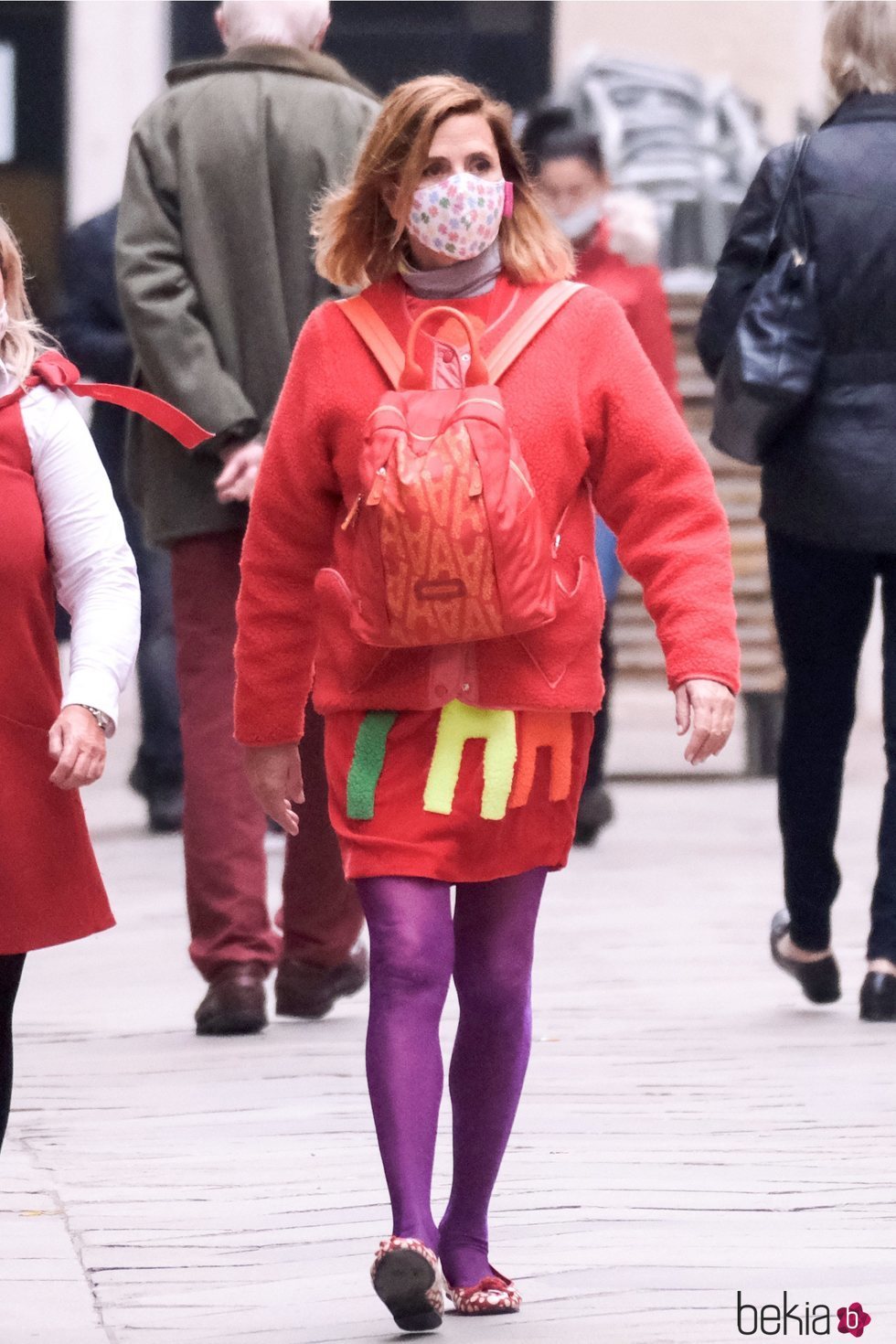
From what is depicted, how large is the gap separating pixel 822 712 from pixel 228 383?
139 centimetres

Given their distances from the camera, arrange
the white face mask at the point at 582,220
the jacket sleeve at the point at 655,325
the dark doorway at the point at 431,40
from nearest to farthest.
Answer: the jacket sleeve at the point at 655,325 < the white face mask at the point at 582,220 < the dark doorway at the point at 431,40

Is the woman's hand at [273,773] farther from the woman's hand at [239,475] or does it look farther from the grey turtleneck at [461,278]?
the woman's hand at [239,475]

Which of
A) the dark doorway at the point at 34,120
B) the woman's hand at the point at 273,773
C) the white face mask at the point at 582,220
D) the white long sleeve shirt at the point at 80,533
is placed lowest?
the dark doorway at the point at 34,120

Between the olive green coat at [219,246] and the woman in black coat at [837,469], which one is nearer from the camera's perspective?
the woman in black coat at [837,469]

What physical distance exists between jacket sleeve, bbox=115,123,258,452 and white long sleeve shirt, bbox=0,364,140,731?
6.71ft

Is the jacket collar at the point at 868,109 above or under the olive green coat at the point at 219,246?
above

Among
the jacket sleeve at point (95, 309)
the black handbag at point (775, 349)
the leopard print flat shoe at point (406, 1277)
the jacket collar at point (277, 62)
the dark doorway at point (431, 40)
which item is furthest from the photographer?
the dark doorway at point (431, 40)

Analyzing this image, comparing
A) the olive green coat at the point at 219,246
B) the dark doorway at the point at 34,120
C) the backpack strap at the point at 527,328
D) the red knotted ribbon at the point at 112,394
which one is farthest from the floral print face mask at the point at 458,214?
the dark doorway at the point at 34,120

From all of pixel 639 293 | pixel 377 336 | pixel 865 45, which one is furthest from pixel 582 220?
pixel 377 336

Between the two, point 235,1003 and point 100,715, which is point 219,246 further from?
point 100,715

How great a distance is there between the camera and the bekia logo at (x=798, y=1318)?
12.5 feet

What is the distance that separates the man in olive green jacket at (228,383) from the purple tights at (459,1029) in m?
1.99

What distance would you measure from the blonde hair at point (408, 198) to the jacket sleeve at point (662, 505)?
15cm

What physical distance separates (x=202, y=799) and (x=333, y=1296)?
2.16m
